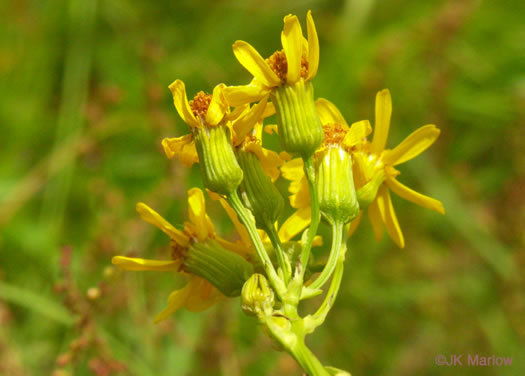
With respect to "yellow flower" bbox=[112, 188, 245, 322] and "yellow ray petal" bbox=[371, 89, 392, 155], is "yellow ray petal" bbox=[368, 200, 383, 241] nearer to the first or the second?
"yellow ray petal" bbox=[371, 89, 392, 155]

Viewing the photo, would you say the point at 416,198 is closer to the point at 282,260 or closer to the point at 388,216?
the point at 388,216

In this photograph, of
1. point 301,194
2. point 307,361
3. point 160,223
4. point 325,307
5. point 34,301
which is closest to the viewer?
point 307,361

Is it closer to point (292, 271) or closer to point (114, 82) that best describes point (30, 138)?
point (114, 82)

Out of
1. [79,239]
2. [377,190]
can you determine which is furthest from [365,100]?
[377,190]

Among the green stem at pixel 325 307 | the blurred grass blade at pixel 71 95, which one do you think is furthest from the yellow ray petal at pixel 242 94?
the blurred grass blade at pixel 71 95

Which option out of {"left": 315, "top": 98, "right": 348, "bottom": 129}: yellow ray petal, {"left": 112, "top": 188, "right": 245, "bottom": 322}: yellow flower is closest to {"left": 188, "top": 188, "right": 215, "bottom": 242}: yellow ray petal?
{"left": 112, "top": 188, "right": 245, "bottom": 322}: yellow flower

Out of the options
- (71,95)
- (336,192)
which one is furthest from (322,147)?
(71,95)
